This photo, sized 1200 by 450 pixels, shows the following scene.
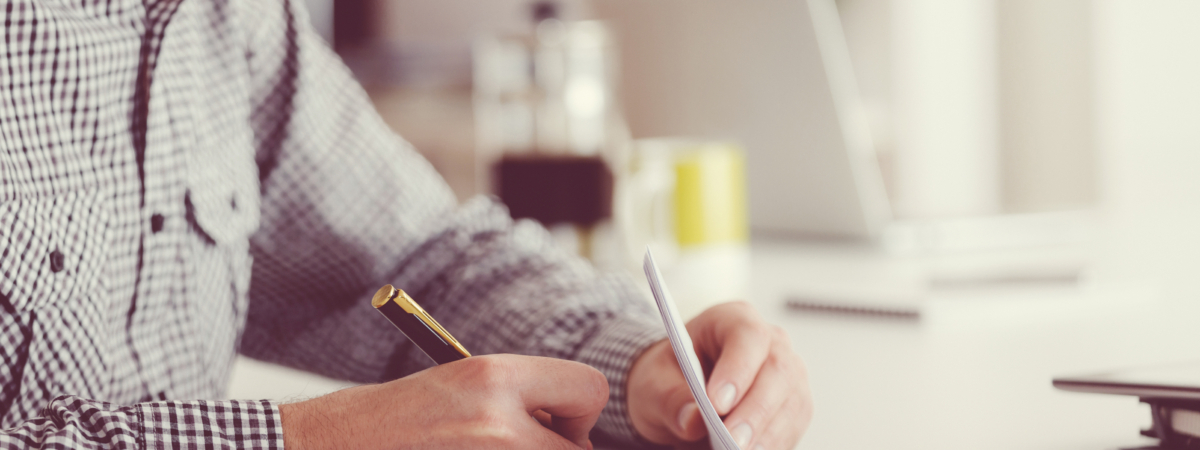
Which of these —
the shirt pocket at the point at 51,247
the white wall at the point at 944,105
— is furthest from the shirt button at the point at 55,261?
the white wall at the point at 944,105

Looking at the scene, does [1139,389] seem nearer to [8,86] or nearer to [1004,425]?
[1004,425]

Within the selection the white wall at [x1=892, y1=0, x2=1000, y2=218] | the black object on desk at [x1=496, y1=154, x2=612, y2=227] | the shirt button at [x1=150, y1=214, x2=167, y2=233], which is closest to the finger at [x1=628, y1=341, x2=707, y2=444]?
the shirt button at [x1=150, y1=214, x2=167, y2=233]

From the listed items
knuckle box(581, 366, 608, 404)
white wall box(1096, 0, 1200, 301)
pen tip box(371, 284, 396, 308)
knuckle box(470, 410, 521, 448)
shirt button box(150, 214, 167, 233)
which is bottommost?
knuckle box(470, 410, 521, 448)

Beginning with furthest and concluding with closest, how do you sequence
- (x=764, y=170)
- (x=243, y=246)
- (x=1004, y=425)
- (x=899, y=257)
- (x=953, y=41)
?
(x=953, y=41)
(x=764, y=170)
(x=899, y=257)
(x=243, y=246)
(x=1004, y=425)

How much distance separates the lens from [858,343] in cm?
72

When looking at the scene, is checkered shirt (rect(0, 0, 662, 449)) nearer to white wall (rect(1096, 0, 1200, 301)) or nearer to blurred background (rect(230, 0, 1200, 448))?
blurred background (rect(230, 0, 1200, 448))

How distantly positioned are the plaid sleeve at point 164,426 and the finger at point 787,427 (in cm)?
22

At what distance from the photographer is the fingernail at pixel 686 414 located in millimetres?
473

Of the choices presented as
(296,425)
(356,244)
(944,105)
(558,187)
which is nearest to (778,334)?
(296,425)

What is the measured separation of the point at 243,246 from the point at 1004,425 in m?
0.53

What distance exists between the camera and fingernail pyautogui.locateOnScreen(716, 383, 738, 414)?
0.45m

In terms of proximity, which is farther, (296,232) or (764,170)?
(764,170)

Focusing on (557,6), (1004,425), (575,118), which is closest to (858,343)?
(1004,425)

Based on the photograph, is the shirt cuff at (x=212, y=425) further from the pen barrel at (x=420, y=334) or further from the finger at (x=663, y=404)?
the finger at (x=663, y=404)
